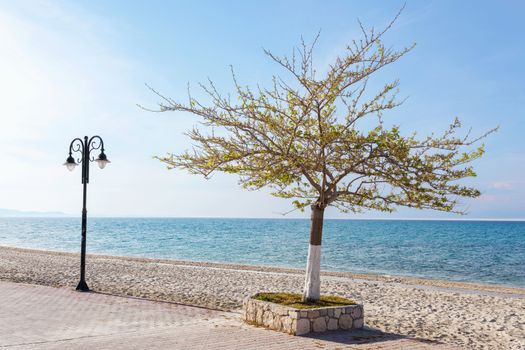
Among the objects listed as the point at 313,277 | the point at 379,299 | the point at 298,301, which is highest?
the point at 313,277

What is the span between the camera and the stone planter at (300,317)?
1066 centimetres

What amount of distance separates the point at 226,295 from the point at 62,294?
4.94m

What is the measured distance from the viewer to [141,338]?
9906mm

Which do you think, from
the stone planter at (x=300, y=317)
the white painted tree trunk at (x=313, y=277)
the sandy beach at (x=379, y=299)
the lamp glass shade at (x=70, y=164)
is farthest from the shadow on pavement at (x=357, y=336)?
the lamp glass shade at (x=70, y=164)

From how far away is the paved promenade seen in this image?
9.48 meters

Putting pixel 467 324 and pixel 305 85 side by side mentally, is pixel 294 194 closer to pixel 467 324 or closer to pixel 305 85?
pixel 305 85

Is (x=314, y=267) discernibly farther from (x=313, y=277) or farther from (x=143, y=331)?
(x=143, y=331)

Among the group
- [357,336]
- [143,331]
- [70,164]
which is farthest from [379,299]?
[70,164]

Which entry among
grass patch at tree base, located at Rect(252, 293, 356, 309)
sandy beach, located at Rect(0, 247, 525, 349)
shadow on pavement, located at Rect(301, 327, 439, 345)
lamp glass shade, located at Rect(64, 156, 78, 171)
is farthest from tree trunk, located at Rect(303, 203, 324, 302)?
lamp glass shade, located at Rect(64, 156, 78, 171)

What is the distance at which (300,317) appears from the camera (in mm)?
10602

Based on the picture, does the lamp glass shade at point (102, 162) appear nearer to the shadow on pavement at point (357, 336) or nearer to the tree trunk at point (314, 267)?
the tree trunk at point (314, 267)

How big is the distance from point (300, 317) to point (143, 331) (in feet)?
10.4

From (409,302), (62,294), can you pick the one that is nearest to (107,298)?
(62,294)

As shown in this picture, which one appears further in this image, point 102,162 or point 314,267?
point 102,162
